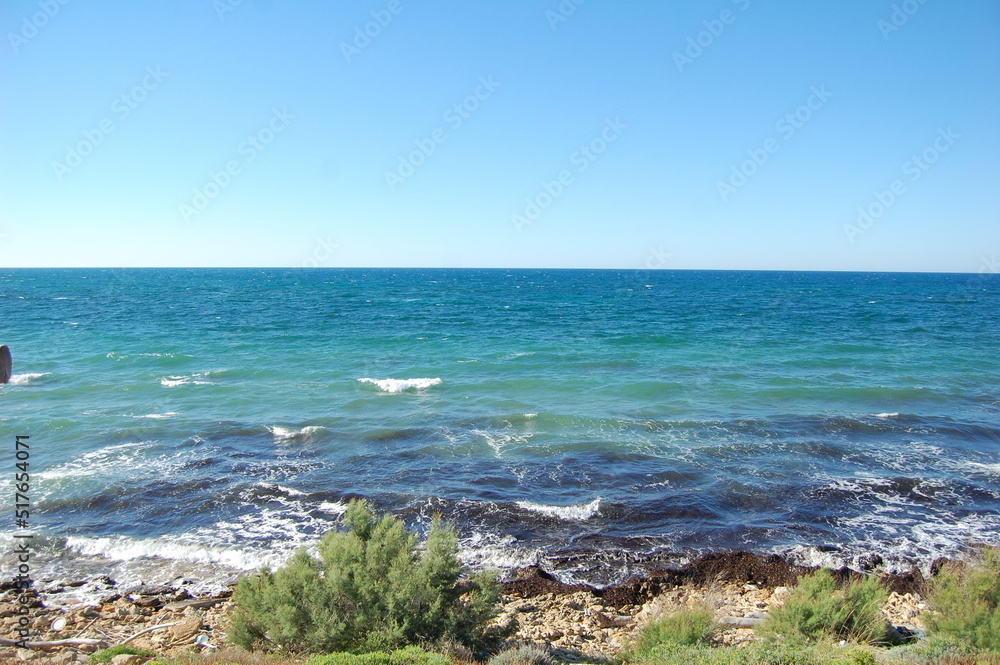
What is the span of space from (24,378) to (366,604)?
27.2 meters

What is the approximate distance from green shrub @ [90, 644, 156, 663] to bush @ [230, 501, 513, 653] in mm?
1285

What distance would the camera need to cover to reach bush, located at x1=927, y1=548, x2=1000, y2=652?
7215 millimetres

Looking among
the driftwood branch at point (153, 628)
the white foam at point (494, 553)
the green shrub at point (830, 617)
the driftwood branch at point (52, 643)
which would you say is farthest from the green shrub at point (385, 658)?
the green shrub at point (830, 617)

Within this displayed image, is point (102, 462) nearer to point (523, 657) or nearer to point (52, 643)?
point (52, 643)

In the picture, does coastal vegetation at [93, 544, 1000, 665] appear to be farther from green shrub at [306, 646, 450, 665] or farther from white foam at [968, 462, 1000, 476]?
white foam at [968, 462, 1000, 476]

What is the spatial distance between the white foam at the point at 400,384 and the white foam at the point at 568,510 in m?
12.2

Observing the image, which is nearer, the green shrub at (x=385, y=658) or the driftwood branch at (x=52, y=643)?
the green shrub at (x=385, y=658)

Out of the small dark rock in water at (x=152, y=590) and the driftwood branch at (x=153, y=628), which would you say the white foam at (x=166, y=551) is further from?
the driftwood branch at (x=153, y=628)

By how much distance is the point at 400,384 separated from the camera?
25.2 metres

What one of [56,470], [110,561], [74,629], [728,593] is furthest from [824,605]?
[56,470]

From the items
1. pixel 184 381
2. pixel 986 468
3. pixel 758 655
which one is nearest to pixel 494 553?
pixel 758 655

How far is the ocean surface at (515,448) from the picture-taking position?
1171 centimetres

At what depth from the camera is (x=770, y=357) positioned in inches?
1268

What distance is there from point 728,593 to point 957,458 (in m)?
11.1
